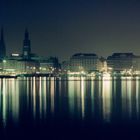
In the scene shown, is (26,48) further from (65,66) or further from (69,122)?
(69,122)

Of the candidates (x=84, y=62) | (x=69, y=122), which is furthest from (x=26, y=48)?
(x=69, y=122)

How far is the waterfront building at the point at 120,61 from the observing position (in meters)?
170

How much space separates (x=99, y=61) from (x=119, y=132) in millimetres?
150760

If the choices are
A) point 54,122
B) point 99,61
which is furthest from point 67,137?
point 99,61

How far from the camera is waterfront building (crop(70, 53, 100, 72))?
163 meters

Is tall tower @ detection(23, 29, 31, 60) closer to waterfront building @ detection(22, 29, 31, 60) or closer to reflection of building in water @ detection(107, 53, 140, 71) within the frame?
waterfront building @ detection(22, 29, 31, 60)

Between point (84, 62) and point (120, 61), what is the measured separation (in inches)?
654

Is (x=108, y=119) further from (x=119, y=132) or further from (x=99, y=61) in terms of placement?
(x=99, y=61)

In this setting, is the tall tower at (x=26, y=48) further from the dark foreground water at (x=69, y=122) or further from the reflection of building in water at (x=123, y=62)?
the dark foreground water at (x=69, y=122)

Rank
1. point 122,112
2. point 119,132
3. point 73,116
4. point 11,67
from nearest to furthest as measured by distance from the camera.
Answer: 1. point 119,132
2. point 73,116
3. point 122,112
4. point 11,67

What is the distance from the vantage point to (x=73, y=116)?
21516 mm

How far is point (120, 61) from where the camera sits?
173 metres

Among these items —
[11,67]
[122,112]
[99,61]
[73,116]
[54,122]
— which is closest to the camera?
[54,122]

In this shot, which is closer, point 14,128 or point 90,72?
point 14,128
